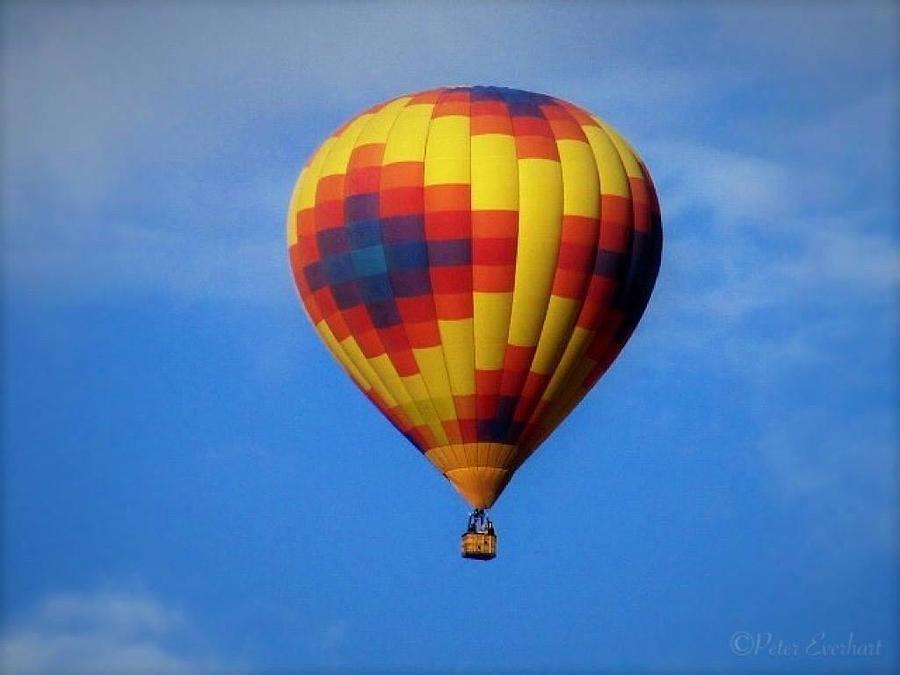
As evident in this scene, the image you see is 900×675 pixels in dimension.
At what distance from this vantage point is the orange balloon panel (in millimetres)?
53406

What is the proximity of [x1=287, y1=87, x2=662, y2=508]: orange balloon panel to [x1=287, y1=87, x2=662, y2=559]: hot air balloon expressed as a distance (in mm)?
20

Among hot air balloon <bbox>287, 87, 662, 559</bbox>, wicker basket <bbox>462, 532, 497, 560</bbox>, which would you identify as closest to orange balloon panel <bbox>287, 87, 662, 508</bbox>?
hot air balloon <bbox>287, 87, 662, 559</bbox>

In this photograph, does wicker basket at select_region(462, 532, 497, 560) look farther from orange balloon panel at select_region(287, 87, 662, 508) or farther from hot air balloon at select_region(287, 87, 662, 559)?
orange balloon panel at select_region(287, 87, 662, 508)

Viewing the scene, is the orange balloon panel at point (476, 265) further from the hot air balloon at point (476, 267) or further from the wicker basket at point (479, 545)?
the wicker basket at point (479, 545)

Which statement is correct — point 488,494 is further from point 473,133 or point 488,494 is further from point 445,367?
point 473,133

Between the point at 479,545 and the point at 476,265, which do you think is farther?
the point at 479,545

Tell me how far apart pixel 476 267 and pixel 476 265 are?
0.03 meters

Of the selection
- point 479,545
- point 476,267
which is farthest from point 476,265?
A: point 479,545

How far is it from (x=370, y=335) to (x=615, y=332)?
3608mm

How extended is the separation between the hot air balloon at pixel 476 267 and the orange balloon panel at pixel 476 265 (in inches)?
0.8

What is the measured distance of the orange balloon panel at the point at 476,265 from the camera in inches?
2103

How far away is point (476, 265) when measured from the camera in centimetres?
5338

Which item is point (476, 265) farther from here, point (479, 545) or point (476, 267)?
point (479, 545)

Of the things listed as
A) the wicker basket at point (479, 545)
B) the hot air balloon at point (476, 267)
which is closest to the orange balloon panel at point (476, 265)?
the hot air balloon at point (476, 267)
